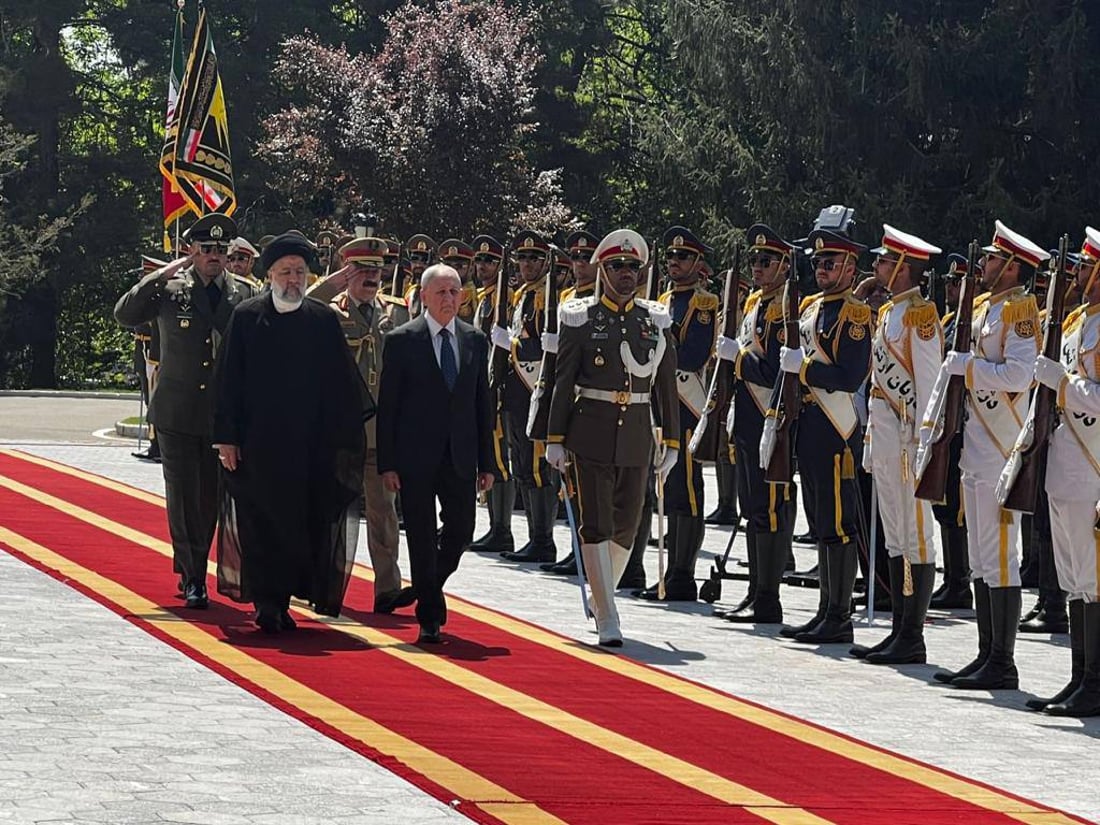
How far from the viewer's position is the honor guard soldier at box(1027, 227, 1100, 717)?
10273 millimetres

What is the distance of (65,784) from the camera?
7.54 meters

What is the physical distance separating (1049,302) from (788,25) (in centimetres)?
2667

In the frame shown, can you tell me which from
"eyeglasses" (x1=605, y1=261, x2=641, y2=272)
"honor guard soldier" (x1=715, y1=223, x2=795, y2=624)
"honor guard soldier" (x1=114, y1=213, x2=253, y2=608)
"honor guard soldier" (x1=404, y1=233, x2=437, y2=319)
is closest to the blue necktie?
"eyeglasses" (x1=605, y1=261, x2=641, y2=272)

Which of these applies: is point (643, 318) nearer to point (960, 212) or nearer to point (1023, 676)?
point (1023, 676)

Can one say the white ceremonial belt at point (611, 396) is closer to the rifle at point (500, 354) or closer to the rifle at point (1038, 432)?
the rifle at point (1038, 432)

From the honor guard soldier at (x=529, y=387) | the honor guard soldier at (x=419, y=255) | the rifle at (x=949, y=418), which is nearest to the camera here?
the rifle at (x=949, y=418)

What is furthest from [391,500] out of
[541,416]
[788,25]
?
[788,25]

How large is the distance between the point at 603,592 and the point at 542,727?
2.74 m

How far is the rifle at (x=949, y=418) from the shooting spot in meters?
11.2

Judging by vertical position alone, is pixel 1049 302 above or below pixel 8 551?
above

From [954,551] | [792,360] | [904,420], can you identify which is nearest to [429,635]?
[792,360]

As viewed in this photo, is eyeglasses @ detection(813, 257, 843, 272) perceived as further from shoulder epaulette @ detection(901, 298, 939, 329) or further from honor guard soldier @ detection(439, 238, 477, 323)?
honor guard soldier @ detection(439, 238, 477, 323)

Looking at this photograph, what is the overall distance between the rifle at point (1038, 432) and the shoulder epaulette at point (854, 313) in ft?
6.55

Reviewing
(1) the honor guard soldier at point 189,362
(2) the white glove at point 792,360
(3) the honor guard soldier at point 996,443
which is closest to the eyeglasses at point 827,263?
(2) the white glove at point 792,360
